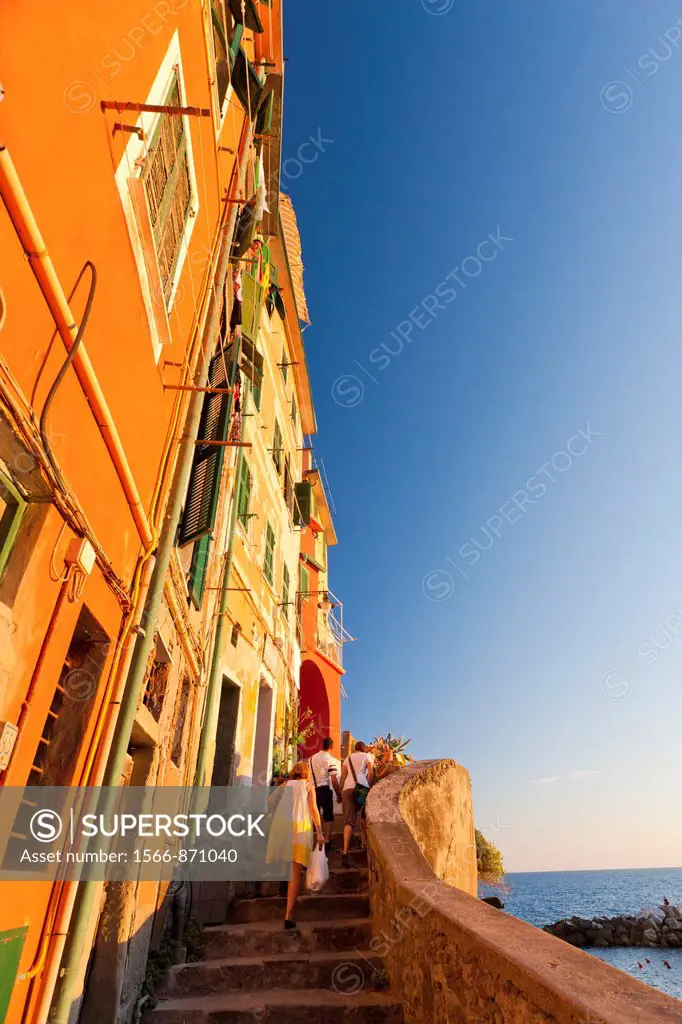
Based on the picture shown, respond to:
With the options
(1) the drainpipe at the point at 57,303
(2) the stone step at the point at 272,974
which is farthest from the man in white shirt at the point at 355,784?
(1) the drainpipe at the point at 57,303

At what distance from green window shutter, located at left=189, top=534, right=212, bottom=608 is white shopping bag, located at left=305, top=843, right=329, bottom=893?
10.8 ft

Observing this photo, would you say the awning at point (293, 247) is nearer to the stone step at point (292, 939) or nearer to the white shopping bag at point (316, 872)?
the white shopping bag at point (316, 872)

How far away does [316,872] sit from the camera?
6570 mm

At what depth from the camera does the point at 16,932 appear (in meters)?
3.24

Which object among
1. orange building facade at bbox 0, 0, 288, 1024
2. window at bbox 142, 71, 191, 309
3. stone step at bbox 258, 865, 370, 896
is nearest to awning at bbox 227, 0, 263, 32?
orange building facade at bbox 0, 0, 288, 1024

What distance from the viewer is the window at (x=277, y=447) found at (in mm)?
14298

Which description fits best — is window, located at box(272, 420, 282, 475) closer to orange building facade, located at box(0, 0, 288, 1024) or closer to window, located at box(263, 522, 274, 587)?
window, located at box(263, 522, 274, 587)

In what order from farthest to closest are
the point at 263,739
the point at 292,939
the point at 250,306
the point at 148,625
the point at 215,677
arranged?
the point at 263,739 → the point at 250,306 → the point at 215,677 → the point at 292,939 → the point at 148,625

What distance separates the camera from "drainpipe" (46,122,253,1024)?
3842 millimetres

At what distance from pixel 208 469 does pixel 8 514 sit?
15.4ft

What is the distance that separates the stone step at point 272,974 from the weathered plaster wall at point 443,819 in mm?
1311

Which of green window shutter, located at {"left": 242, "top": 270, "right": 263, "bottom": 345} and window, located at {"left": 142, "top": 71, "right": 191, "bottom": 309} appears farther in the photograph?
green window shutter, located at {"left": 242, "top": 270, "right": 263, "bottom": 345}

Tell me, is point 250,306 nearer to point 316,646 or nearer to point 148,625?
point 148,625

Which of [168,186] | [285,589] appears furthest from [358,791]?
[168,186]
